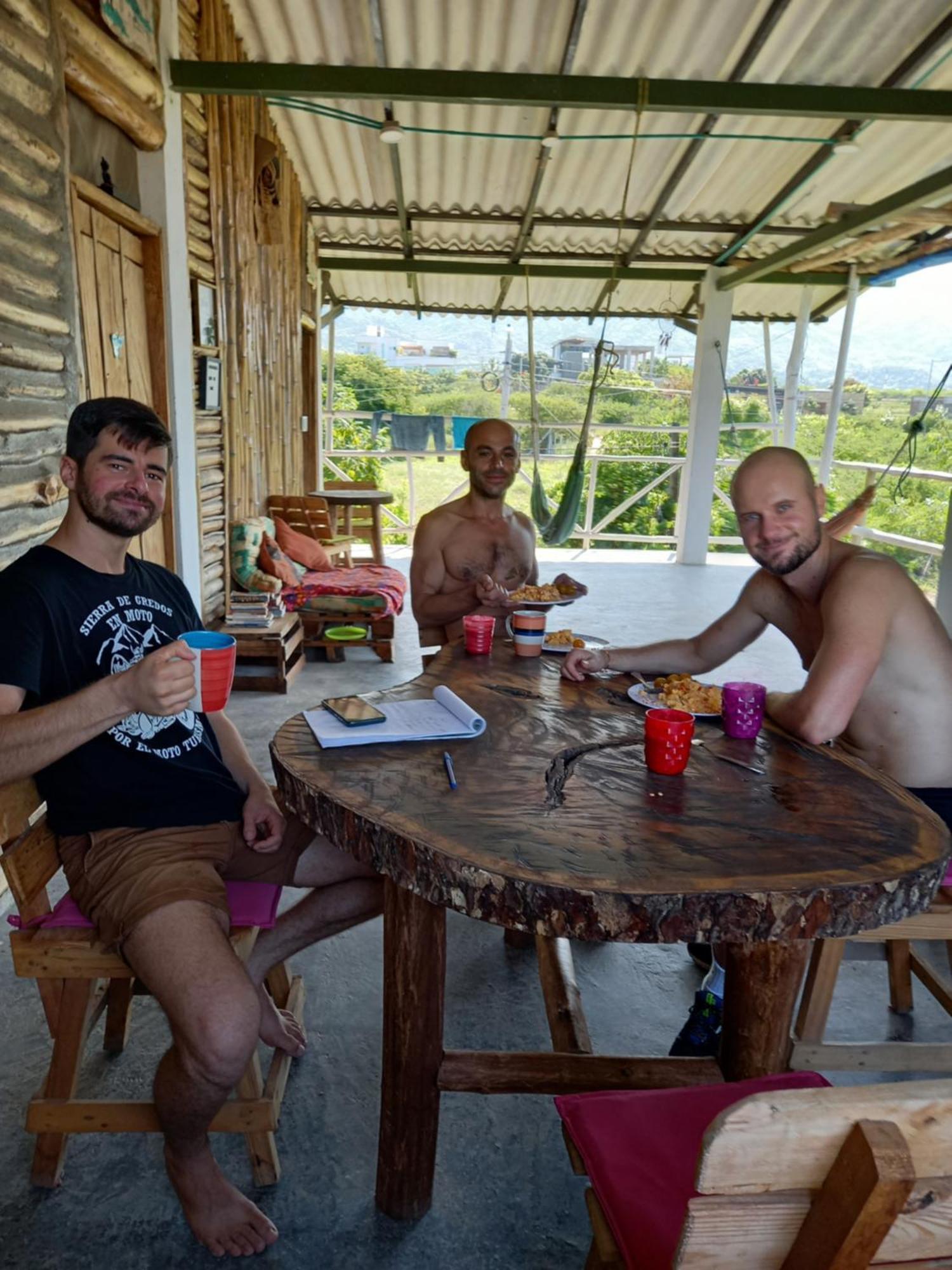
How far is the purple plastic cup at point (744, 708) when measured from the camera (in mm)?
1771

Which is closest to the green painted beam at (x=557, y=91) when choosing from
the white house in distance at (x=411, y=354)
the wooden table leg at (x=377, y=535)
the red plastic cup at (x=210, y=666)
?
the wooden table leg at (x=377, y=535)

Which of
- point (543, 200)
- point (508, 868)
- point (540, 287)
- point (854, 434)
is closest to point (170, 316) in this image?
point (508, 868)

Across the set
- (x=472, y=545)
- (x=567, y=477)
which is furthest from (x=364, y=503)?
(x=472, y=545)

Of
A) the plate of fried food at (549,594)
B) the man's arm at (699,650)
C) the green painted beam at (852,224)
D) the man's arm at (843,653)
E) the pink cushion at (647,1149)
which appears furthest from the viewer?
the green painted beam at (852,224)

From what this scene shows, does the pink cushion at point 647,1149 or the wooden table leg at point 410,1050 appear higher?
the pink cushion at point 647,1149

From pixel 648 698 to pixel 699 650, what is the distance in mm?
391

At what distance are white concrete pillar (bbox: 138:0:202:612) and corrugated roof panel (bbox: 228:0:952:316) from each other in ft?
5.05

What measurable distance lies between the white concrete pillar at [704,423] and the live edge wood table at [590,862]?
8.79 meters

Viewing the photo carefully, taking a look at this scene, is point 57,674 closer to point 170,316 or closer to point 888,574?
point 888,574

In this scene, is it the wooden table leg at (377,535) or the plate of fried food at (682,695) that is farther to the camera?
the wooden table leg at (377,535)

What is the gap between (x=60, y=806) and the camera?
1657mm

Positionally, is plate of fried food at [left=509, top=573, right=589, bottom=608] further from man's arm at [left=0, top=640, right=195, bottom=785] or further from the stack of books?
the stack of books

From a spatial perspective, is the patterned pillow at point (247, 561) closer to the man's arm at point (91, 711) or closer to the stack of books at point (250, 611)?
the stack of books at point (250, 611)

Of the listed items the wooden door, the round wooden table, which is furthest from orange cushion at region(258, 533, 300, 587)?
the round wooden table
